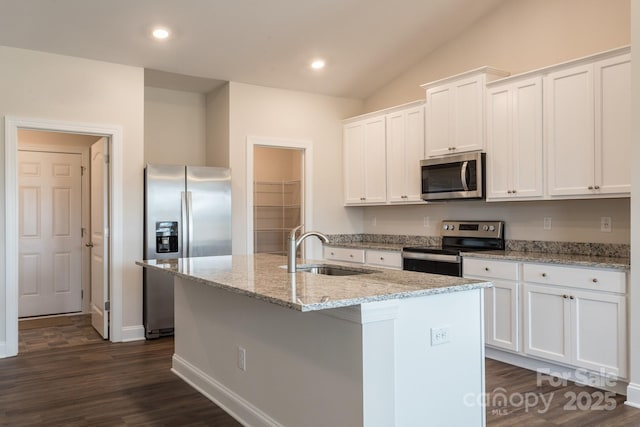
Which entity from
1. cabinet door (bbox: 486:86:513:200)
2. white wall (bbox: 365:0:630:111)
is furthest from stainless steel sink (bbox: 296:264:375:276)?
white wall (bbox: 365:0:630:111)

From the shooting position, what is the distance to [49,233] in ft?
19.3

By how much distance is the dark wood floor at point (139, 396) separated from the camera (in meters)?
2.88

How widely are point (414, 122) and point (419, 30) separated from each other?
34.9 inches

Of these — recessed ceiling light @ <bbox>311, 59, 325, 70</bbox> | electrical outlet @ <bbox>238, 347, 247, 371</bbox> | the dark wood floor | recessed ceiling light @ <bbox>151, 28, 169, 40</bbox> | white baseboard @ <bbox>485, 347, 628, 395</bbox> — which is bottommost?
the dark wood floor

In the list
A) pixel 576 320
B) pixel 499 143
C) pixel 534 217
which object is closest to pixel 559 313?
pixel 576 320

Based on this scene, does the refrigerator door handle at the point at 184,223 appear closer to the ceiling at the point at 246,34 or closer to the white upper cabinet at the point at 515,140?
the ceiling at the point at 246,34

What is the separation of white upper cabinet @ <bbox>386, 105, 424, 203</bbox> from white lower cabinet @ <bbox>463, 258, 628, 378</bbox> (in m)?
1.29

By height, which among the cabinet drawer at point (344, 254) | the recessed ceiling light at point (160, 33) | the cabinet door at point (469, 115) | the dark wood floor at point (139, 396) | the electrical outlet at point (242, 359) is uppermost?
the recessed ceiling light at point (160, 33)

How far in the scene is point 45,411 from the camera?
3.03 metres

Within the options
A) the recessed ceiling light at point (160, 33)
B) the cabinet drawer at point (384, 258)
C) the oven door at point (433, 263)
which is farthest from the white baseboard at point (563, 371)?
the recessed ceiling light at point (160, 33)

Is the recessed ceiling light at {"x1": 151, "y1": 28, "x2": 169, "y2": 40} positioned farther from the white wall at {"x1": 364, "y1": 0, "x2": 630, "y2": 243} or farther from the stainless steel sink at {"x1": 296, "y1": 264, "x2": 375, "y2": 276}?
the white wall at {"x1": 364, "y1": 0, "x2": 630, "y2": 243}

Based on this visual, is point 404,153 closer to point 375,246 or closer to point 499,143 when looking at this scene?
point 375,246

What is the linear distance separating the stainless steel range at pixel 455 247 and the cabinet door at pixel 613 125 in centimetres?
117

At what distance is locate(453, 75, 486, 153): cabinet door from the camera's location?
430cm
